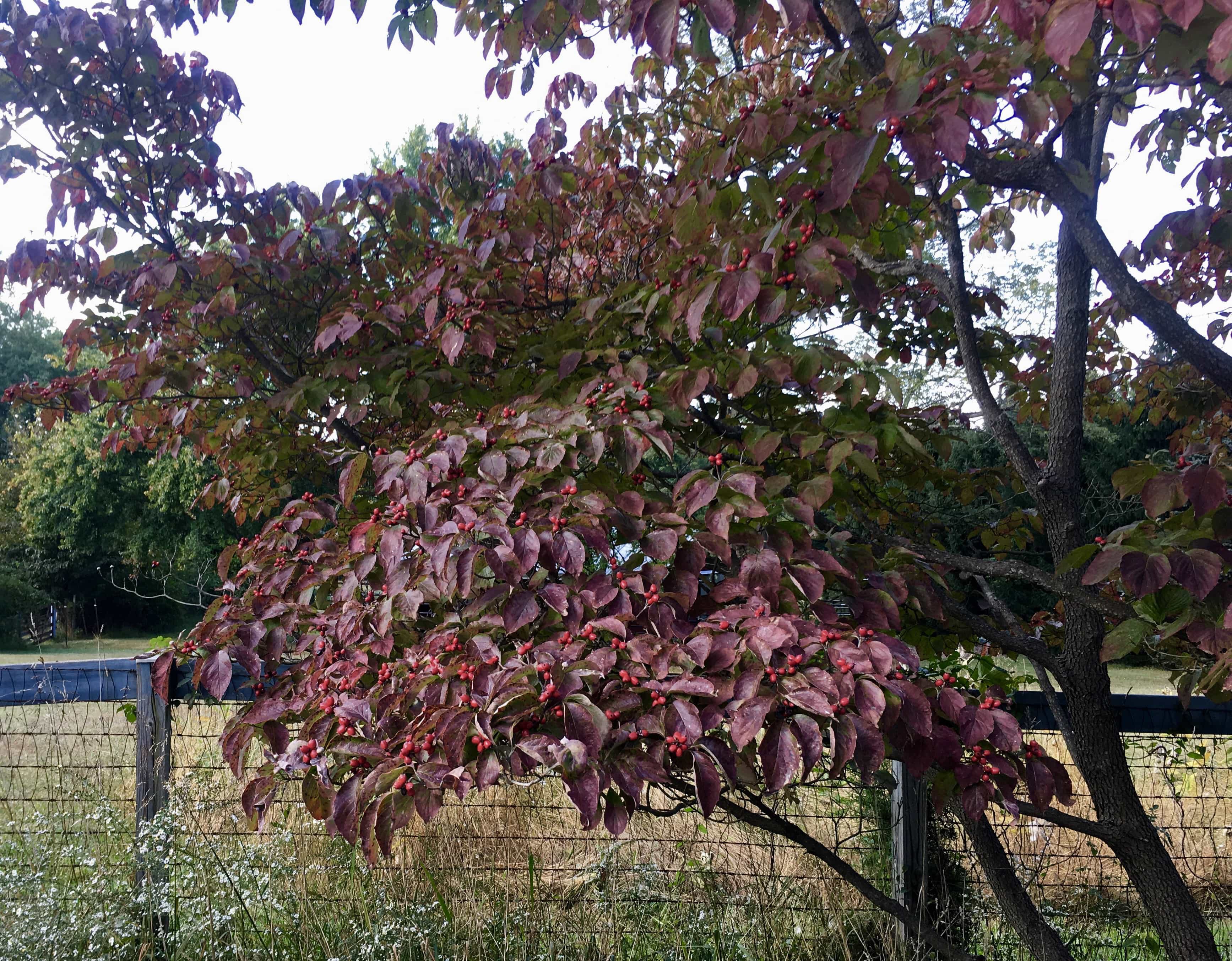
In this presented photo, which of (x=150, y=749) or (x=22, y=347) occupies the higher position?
(x=22, y=347)

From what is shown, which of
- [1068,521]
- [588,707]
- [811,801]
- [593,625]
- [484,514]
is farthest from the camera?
[811,801]

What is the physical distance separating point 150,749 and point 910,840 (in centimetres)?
244

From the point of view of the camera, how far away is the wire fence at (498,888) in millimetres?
2566

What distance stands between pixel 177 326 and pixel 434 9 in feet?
3.58

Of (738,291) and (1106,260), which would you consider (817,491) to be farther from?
(1106,260)

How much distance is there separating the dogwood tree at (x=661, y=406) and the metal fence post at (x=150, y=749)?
157 mm

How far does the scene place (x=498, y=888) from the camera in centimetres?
304

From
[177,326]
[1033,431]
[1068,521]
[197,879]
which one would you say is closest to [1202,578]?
[1068,521]

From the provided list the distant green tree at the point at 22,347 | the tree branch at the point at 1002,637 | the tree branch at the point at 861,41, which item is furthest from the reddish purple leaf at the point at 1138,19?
the distant green tree at the point at 22,347

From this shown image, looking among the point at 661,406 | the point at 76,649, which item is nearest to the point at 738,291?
the point at 661,406

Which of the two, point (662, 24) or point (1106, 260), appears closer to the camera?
point (662, 24)

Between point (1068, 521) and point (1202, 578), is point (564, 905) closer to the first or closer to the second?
point (1068, 521)

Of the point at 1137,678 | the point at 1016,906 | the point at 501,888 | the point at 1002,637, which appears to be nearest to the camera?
the point at 1002,637

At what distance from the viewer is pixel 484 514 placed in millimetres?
1517
